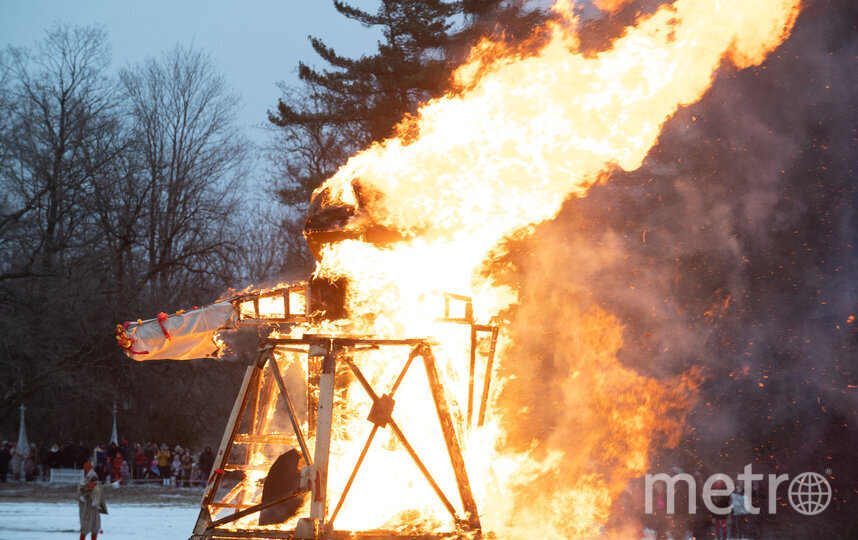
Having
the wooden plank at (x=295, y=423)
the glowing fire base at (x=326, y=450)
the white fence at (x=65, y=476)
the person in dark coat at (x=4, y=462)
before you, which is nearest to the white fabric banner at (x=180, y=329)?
the glowing fire base at (x=326, y=450)

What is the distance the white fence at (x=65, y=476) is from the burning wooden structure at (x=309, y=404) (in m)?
22.3

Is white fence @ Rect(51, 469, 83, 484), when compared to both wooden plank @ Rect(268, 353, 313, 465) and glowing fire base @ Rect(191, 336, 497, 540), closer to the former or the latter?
glowing fire base @ Rect(191, 336, 497, 540)

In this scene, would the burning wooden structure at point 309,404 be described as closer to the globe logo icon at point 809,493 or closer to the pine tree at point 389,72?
the globe logo icon at point 809,493

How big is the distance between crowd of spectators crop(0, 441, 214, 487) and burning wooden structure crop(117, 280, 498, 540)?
66.3 feet

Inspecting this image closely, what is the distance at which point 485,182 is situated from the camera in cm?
913

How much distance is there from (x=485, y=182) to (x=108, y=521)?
14041 mm

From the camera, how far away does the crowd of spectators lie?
2814 cm

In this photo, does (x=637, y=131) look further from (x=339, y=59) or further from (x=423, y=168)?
(x=339, y=59)

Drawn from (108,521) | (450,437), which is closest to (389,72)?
(108,521)

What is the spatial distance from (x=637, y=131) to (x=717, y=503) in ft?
28.5

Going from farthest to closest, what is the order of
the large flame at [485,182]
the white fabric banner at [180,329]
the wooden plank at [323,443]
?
the white fabric banner at [180,329] → the large flame at [485,182] → the wooden plank at [323,443]

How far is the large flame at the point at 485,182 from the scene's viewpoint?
7.62 meters

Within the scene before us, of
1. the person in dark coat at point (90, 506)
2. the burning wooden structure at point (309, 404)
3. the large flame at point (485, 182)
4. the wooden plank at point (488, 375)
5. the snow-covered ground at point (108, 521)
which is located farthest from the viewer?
the snow-covered ground at point (108, 521)

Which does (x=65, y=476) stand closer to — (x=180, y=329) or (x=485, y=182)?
(x=180, y=329)
